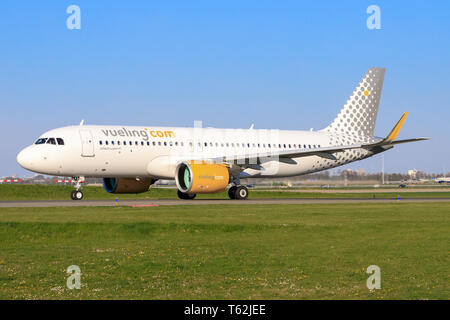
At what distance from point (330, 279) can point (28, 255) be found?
7.64 m

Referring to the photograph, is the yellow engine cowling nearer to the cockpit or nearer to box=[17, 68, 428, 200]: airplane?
box=[17, 68, 428, 200]: airplane

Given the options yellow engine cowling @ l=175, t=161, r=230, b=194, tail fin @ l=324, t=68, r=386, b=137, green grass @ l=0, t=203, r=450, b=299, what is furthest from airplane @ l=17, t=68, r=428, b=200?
green grass @ l=0, t=203, r=450, b=299

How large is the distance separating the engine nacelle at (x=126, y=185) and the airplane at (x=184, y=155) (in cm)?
4

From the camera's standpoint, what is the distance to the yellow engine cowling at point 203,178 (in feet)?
108

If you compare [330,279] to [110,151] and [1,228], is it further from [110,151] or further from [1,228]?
[110,151]

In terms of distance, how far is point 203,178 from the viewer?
109 feet

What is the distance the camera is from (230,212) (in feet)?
84.8

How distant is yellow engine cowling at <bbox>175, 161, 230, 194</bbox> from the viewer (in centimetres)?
3300

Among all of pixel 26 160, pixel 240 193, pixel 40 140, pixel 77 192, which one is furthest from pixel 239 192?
pixel 26 160

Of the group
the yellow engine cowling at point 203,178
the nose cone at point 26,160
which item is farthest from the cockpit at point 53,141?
the yellow engine cowling at point 203,178

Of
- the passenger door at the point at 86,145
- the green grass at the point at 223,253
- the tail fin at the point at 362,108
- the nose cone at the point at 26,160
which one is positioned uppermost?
the tail fin at the point at 362,108

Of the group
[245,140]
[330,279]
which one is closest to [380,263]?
[330,279]

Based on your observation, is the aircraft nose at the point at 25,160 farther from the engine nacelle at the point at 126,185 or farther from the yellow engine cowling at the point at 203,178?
the yellow engine cowling at the point at 203,178

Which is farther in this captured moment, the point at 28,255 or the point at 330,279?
the point at 28,255
